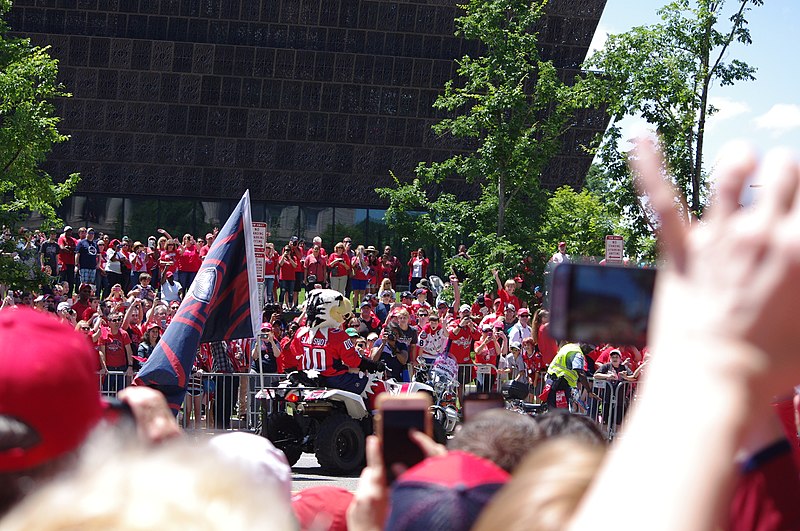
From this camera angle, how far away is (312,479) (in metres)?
12.3

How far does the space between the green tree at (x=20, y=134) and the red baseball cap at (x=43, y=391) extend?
20.3m

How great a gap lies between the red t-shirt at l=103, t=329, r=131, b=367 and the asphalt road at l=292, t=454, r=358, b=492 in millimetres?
2824

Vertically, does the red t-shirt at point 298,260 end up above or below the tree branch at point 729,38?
below

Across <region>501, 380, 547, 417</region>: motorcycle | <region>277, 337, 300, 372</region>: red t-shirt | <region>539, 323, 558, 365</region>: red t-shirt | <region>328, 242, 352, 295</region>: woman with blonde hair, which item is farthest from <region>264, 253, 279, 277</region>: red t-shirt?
<region>501, 380, 547, 417</region>: motorcycle

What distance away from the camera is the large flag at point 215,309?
28.9 ft

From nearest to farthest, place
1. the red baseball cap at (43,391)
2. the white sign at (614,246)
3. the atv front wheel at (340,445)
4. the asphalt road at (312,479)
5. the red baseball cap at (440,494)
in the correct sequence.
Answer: the red baseball cap at (43,391) → the red baseball cap at (440,494) → the asphalt road at (312,479) → the atv front wheel at (340,445) → the white sign at (614,246)

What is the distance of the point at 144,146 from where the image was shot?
121 feet

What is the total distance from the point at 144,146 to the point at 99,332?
2237 centimetres

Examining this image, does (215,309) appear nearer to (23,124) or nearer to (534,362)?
(534,362)

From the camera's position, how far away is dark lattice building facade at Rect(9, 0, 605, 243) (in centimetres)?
3641

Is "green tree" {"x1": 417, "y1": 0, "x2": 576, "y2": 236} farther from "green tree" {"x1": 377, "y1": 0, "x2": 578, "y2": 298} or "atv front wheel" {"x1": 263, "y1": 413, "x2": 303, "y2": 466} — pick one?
"atv front wheel" {"x1": 263, "y1": 413, "x2": 303, "y2": 466}

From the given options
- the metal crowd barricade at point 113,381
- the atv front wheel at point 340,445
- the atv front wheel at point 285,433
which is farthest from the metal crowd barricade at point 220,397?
the atv front wheel at point 340,445

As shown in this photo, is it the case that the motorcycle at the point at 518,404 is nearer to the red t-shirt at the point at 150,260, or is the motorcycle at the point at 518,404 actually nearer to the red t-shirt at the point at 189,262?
the red t-shirt at the point at 189,262

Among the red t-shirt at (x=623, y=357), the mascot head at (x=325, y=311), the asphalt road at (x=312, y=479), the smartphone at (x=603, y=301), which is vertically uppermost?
the smartphone at (x=603, y=301)
